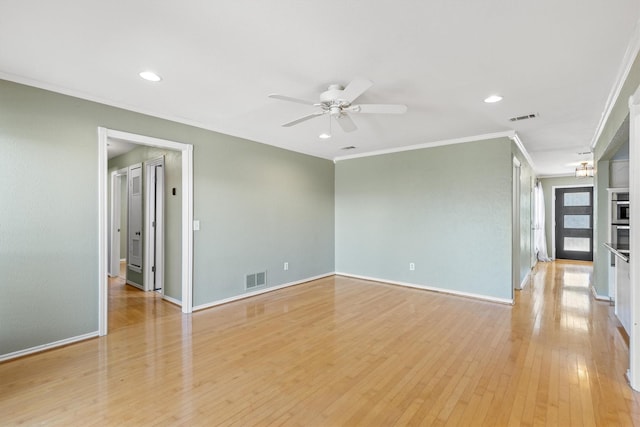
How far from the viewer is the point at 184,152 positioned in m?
4.05

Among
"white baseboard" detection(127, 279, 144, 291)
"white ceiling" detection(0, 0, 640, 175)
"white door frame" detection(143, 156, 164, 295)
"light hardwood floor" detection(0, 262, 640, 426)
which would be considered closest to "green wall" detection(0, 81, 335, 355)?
"white ceiling" detection(0, 0, 640, 175)

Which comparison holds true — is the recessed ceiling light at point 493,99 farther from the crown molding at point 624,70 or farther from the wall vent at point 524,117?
the crown molding at point 624,70

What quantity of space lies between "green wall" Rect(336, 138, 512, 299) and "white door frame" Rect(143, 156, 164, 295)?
134 inches

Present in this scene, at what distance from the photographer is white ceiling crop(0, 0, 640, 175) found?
1856mm

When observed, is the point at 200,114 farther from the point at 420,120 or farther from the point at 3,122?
the point at 420,120

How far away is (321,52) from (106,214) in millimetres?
2819

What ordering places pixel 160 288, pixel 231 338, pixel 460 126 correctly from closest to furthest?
pixel 231 338 < pixel 460 126 < pixel 160 288

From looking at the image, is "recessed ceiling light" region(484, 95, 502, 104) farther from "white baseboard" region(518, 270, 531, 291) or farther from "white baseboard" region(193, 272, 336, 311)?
"white baseboard" region(193, 272, 336, 311)

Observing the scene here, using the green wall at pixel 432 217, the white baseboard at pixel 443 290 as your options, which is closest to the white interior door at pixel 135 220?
the green wall at pixel 432 217

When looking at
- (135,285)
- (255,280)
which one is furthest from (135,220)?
(255,280)

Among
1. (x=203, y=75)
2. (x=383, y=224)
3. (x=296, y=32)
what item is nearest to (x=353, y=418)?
(x=296, y=32)

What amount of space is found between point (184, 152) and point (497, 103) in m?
3.84

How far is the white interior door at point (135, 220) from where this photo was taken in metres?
5.30

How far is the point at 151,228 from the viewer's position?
506 cm
